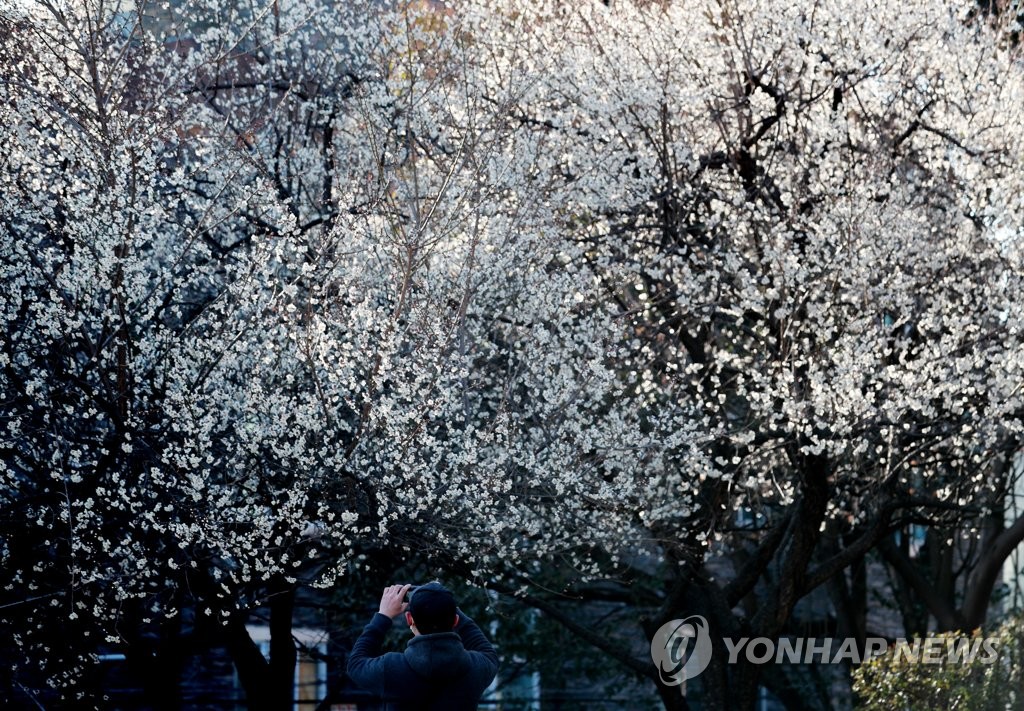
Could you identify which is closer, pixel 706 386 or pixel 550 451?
pixel 550 451

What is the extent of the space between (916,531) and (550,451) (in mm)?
12615

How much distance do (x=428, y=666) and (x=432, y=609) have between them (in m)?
0.23

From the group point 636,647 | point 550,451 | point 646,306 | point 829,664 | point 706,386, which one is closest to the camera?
point 550,451

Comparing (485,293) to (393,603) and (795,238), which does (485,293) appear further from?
(393,603)

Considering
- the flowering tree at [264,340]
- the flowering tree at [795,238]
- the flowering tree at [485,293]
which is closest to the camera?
the flowering tree at [264,340]

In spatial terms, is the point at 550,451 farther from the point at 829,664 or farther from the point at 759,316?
the point at 829,664

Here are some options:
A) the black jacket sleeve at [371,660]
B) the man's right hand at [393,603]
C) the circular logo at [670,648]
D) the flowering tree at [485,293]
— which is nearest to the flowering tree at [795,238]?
the flowering tree at [485,293]

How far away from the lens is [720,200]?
11289mm

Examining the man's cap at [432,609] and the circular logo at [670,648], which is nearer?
the man's cap at [432,609]

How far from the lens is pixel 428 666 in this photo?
5.21 meters

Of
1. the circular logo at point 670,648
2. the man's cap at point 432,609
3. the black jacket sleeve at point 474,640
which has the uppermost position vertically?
the man's cap at point 432,609

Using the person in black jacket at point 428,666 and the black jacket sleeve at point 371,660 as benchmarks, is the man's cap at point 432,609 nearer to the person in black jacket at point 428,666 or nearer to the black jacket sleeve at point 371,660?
the person in black jacket at point 428,666

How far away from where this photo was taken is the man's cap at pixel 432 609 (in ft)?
17.4

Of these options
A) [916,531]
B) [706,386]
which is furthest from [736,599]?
[916,531]
